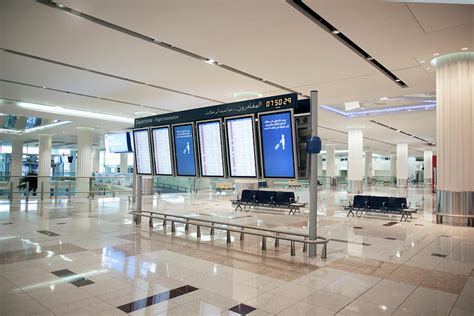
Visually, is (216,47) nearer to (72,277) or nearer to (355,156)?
(72,277)

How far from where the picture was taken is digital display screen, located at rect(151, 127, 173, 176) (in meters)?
9.12

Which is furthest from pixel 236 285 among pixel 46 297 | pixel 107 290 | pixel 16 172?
pixel 16 172

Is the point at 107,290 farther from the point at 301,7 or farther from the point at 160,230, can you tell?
the point at 301,7

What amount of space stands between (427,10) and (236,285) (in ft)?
20.9

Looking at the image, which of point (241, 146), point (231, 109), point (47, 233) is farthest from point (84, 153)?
point (241, 146)

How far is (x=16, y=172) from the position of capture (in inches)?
1389

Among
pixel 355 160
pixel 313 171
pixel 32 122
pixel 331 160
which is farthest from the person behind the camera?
pixel 331 160

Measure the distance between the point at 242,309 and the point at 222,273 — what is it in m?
1.51

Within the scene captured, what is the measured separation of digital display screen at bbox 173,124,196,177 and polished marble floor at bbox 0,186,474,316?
172 centimetres

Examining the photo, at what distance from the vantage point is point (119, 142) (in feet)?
37.4

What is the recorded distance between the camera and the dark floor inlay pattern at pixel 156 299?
4.12 m

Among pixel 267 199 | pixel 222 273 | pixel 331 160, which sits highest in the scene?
pixel 331 160

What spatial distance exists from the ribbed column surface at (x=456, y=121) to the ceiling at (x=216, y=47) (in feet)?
2.13

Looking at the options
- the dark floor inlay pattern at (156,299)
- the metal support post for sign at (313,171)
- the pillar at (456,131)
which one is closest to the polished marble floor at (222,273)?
the dark floor inlay pattern at (156,299)
